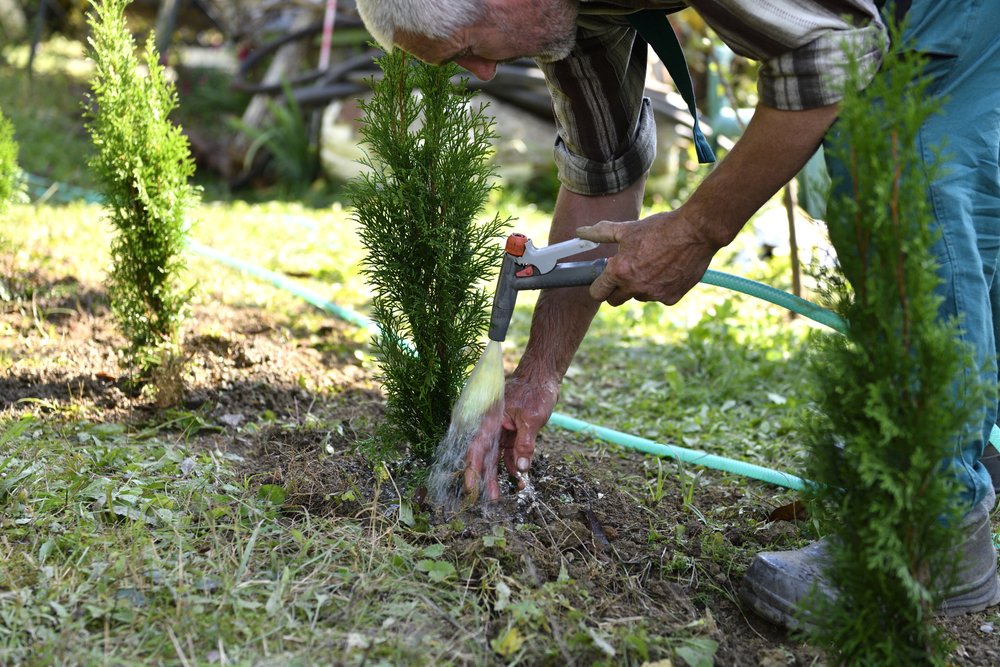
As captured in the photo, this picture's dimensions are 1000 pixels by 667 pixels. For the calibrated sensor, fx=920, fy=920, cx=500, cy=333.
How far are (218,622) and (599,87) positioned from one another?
192cm

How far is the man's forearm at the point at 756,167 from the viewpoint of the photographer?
7.37 ft

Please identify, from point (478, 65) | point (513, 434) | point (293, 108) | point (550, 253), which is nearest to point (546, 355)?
point (513, 434)

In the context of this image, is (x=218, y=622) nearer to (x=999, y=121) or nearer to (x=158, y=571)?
(x=158, y=571)

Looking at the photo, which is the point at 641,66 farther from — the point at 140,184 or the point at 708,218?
the point at 140,184

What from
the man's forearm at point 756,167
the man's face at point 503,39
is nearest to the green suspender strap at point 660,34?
the man's face at point 503,39

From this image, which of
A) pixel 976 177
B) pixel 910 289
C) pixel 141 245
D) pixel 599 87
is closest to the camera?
pixel 910 289

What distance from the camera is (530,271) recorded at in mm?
2664

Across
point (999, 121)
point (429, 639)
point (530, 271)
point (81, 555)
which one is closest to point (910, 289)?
point (999, 121)

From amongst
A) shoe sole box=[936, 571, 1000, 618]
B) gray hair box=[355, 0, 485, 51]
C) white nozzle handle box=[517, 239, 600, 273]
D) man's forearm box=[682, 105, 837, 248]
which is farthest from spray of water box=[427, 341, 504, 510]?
shoe sole box=[936, 571, 1000, 618]

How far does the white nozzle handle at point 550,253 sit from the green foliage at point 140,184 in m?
1.47

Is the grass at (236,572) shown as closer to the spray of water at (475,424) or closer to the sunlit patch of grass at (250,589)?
the sunlit patch of grass at (250,589)

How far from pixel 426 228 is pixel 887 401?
1.36 m

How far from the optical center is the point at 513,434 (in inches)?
112

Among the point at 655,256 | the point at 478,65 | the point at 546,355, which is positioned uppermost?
the point at 478,65
